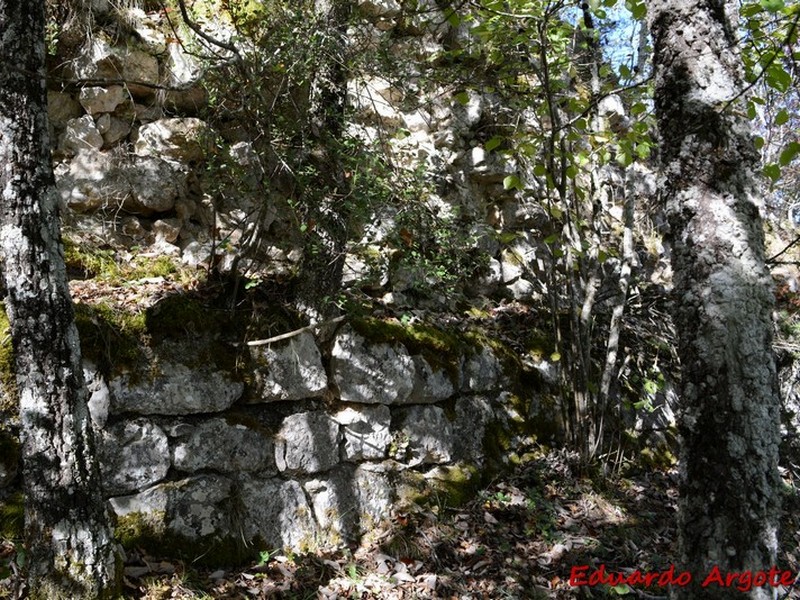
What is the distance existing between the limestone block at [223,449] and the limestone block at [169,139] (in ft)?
7.42

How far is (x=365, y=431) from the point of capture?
4043mm

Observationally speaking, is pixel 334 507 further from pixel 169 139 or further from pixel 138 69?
pixel 138 69

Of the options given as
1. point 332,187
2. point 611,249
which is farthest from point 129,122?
point 611,249

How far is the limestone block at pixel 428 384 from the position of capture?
4.30m

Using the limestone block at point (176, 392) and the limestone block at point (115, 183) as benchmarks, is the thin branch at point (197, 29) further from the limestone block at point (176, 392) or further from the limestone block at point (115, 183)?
the limestone block at point (176, 392)

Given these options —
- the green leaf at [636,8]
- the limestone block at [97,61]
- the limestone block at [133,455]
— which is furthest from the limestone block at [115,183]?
the green leaf at [636,8]

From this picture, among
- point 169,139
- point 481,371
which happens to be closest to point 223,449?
point 481,371

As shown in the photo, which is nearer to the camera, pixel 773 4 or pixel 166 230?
pixel 773 4

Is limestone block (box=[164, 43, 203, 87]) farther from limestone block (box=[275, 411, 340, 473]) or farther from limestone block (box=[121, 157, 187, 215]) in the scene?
limestone block (box=[275, 411, 340, 473])

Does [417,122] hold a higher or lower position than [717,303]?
higher

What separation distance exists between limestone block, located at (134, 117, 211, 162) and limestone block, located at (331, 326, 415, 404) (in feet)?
6.48

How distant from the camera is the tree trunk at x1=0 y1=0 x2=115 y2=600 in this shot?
251 centimetres

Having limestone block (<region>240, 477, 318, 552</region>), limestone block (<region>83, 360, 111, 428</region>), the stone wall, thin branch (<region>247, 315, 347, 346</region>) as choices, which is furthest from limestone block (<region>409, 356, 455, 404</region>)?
limestone block (<region>83, 360, 111, 428</region>)

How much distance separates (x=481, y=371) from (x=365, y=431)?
1.24 meters
